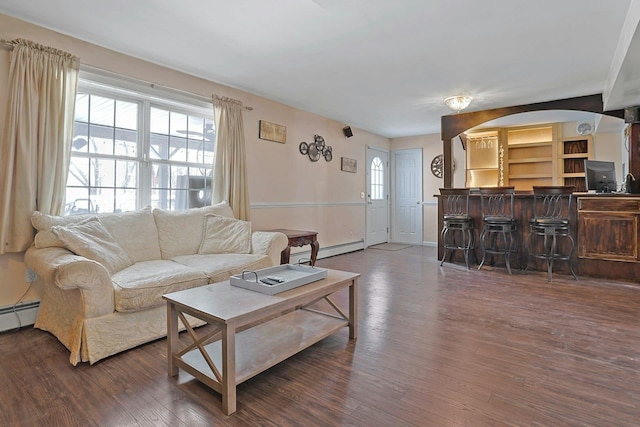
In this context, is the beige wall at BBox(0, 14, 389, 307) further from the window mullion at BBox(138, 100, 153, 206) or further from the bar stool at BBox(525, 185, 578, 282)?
the bar stool at BBox(525, 185, 578, 282)

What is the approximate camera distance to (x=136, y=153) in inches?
131

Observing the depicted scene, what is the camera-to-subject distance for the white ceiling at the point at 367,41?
2430 mm

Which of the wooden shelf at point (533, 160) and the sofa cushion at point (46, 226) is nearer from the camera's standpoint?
the sofa cushion at point (46, 226)

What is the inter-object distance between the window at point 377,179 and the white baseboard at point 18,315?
552 centimetres

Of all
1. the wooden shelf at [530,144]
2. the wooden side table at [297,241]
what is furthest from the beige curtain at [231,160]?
the wooden shelf at [530,144]

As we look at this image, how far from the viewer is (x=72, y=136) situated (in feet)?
9.14

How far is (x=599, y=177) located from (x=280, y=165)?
13.6ft

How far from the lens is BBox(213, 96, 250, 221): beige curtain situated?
3848mm

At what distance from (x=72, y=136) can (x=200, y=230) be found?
51.6 inches

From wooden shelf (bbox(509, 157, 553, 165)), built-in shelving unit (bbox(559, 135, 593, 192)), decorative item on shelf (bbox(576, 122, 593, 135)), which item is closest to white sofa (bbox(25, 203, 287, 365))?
wooden shelf (bbox(509, 157, 553, 165))

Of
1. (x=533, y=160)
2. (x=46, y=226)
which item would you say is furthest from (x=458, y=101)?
(x=46, y=226)

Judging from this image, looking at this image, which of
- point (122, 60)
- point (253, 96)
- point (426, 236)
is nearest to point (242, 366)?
point (122, 60)

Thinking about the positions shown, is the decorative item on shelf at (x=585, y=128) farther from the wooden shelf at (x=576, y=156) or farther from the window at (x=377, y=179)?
the window at (x=377, y=179)

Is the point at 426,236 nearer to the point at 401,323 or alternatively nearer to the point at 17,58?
the point at 401,323
